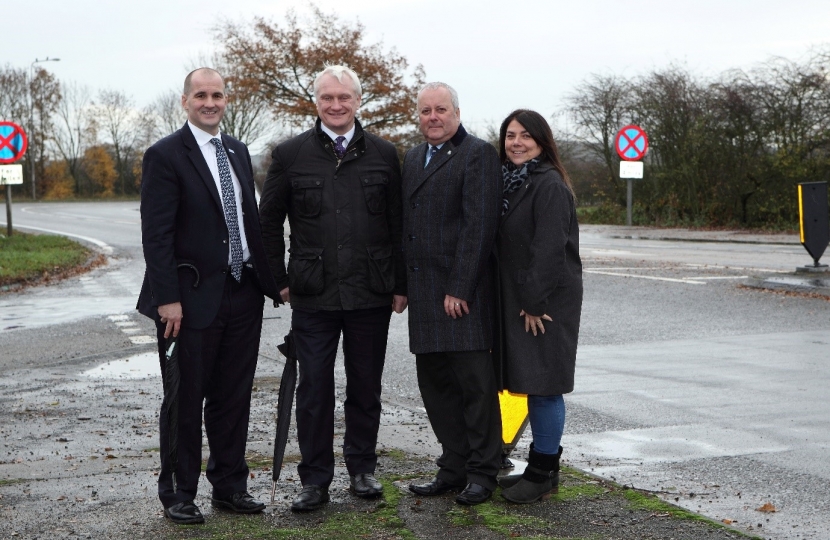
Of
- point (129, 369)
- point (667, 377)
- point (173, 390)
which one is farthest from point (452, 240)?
point (129, 369)

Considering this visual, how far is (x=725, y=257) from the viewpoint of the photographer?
19078 mm

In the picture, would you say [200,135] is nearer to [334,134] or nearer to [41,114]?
[334,134]

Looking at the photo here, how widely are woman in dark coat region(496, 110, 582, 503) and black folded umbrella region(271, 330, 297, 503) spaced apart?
1.00 metres

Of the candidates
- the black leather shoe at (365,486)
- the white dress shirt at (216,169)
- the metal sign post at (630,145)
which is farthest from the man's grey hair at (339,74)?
the metal sign post at (630,145)

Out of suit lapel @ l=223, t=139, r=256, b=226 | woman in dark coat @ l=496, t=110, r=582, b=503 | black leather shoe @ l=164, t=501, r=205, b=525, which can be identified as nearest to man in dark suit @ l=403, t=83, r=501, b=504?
woman in dark coat @ l=496, t=110, r=582, b=503

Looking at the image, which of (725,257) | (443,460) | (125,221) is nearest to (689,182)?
(725,257)

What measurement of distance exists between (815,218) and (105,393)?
34.3ft

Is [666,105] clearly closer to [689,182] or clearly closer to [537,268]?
[689,182]

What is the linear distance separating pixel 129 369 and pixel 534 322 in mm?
5141

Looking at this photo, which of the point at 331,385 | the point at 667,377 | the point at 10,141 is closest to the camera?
the point at 331,385

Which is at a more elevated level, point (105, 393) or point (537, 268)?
A: point (537, 268)

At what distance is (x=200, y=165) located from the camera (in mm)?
4805

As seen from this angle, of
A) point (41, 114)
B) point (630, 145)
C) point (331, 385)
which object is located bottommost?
point (331, 385)

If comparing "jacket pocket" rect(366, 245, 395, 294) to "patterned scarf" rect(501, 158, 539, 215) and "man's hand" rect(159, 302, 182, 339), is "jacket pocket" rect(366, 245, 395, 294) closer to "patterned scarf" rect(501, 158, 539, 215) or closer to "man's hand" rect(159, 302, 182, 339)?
"patterned scarf" rect(501, 158, 539, 215)
